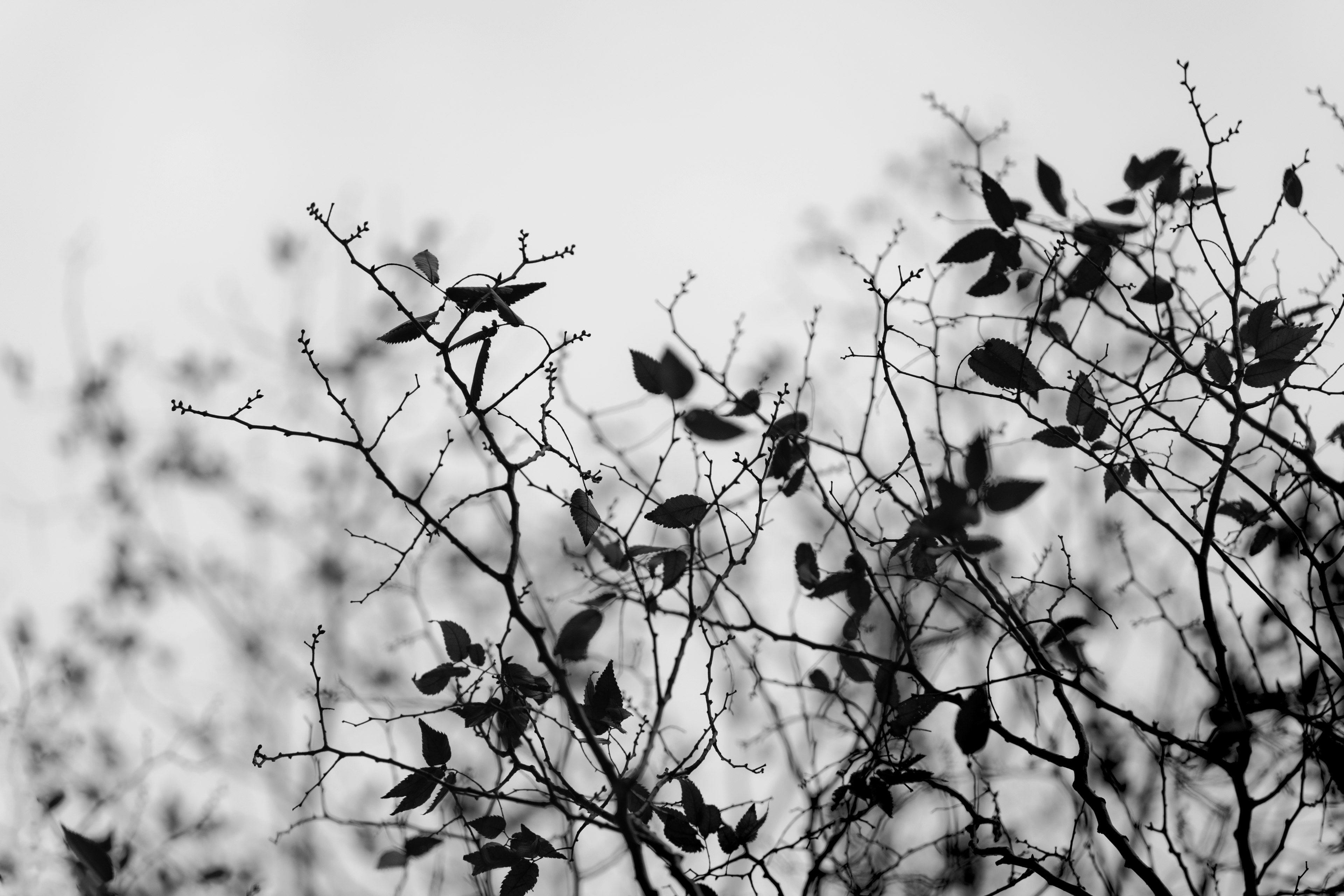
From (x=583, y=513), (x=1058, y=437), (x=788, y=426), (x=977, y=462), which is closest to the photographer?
(x=977, y=462)

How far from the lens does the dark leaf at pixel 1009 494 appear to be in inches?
47.5

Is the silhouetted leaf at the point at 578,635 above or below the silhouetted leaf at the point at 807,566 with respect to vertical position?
below

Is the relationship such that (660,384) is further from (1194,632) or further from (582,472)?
(1194,632)

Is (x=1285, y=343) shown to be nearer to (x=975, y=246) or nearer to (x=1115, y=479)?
(x=1115, y=479)

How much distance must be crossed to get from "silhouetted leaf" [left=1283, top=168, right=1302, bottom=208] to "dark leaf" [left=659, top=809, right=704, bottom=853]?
69.9 inches

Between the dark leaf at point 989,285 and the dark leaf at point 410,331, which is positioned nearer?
the dark leaf at point 410,331

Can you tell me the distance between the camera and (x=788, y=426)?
72.8 inches

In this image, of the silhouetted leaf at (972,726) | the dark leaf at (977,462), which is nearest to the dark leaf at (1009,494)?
the dark leaf at (977,462)

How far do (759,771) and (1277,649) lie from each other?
5.98ft

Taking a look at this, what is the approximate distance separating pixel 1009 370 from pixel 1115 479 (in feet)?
0.96

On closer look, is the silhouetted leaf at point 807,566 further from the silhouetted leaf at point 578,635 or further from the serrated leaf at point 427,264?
the serrated leaf at point 427,264

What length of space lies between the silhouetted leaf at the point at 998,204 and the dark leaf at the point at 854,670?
0.99m

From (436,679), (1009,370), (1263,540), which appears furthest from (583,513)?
(1263,540)

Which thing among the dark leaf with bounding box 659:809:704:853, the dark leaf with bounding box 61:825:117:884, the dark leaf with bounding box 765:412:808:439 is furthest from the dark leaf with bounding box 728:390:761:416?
the dark leaf with bounding box 61:825:117:884
